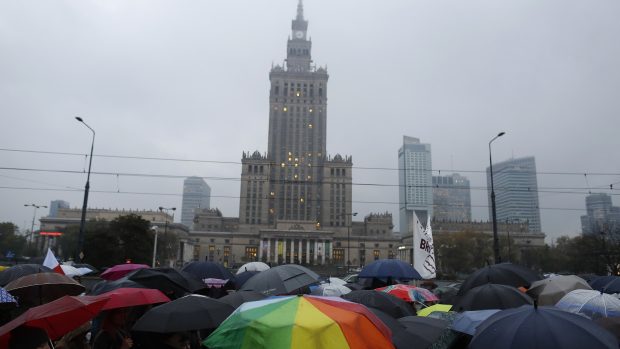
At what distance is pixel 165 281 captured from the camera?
33.9ft

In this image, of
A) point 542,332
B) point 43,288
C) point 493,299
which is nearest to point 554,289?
point 493,299

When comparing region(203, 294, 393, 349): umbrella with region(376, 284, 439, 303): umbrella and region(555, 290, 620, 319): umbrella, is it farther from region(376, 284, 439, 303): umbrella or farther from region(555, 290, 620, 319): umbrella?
region(376, 284, 439, 303): umbrella

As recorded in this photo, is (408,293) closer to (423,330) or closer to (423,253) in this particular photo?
(423,253)

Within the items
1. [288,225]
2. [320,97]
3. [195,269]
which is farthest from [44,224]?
[195,269]

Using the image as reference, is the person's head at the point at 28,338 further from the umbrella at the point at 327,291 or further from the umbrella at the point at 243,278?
the umbrella at the point at 243,278

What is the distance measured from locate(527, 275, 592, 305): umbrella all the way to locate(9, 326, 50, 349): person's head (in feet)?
31.6

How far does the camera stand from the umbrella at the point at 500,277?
10.8 meters

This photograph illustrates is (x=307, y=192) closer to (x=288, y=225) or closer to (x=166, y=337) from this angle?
(x=288, y=225)

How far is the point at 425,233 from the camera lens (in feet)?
57.1

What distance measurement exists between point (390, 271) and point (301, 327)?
1009 centimetres

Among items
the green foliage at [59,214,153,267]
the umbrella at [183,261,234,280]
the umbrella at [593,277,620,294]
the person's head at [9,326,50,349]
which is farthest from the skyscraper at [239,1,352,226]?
the person's head at [9,326,50,349]

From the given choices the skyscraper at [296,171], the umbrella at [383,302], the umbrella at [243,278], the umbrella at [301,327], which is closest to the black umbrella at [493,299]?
the umbrella at [383,302]

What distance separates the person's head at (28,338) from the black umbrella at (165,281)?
17.7 ft

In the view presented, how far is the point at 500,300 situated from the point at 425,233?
9564 millimetres
